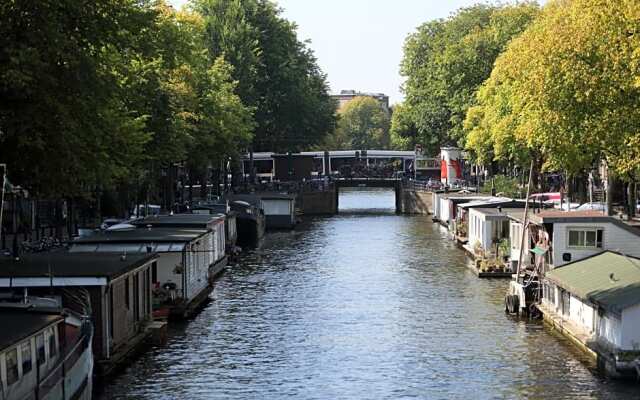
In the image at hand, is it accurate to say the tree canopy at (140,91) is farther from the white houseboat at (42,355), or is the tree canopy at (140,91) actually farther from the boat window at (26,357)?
the boat window at (26,357)

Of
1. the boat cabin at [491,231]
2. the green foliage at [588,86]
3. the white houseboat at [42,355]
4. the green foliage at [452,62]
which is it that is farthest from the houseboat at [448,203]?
the white houseboat at [42,355]

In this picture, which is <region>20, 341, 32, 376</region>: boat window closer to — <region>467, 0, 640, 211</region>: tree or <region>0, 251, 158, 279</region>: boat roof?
<region>0, 251, 158, 279</region>: boat roof

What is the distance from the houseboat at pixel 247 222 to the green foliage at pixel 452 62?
3255 cm

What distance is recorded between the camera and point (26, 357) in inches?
1045

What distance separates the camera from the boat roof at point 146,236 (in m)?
47.7

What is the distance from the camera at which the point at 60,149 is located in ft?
124


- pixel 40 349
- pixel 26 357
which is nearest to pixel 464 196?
pixel 40 349

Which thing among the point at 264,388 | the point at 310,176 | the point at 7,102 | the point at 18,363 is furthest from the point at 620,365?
the point at 310,176

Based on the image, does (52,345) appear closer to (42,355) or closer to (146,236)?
(42,355)

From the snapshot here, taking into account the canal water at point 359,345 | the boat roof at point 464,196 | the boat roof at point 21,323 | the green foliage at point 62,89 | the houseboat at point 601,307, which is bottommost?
the canal water at point 359,345

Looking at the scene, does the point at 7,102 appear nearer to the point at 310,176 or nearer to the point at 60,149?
the point at 60,149

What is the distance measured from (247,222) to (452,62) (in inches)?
1580

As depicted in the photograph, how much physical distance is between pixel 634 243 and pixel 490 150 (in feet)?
181

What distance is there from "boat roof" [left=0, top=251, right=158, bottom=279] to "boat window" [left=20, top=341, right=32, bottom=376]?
25.0 feet
